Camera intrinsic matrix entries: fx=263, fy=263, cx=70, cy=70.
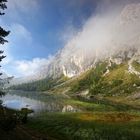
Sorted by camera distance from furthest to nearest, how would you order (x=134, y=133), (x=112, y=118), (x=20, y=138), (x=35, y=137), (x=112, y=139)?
(x=112, y=118)
(x=134, y=133)
(x=112, y=139)
(x=35, y=137)
(x=20, y=138)

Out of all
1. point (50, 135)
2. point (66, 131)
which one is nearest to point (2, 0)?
point (50, 135)

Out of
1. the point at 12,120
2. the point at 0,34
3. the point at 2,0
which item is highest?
the point at 2,0

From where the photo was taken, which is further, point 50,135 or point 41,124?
point 41,124

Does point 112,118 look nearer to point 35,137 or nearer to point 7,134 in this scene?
point 35,137

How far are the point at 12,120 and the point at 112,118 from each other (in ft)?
215

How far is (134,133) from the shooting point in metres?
64.1

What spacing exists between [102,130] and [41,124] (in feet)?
57.2

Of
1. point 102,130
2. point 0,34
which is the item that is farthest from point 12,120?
point 102,130

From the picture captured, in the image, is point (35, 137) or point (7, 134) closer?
point (7, 134)

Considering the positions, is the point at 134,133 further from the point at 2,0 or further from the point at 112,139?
the point at 2,0

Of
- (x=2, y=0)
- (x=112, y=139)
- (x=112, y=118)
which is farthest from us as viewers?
(x=112, y=118)

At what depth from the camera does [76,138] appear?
58.2m

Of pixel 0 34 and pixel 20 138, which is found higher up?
pixel 0 34

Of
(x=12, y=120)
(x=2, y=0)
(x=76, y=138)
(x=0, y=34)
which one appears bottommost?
(x=76, y=138)
